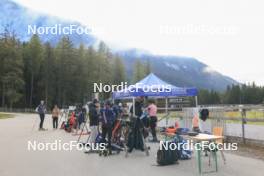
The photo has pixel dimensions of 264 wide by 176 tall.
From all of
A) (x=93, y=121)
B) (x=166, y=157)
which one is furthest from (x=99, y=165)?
(x=93, y=121)

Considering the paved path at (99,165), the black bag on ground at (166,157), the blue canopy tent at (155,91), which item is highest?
the blue canopy tent at (155,91)

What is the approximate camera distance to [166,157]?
960 cm

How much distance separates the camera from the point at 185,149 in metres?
10.6

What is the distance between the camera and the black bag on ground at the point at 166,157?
955cm

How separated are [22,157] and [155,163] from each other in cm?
445

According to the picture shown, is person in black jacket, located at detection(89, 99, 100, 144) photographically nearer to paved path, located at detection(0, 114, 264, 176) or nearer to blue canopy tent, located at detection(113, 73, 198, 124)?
paved path, located at detection(0, 114, 264, 176)

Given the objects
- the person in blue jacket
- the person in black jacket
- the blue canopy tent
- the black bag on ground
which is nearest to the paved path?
the black bag on ground

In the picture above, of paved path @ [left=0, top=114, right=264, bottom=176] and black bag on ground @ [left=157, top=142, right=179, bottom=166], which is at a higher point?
black bag on ground @ [left=157, top=142, right=179, bottom=166]

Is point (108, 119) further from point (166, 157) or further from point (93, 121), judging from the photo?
point (166, 157)

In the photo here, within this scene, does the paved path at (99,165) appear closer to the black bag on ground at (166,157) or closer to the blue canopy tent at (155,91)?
the black bag on ground at (166,157)

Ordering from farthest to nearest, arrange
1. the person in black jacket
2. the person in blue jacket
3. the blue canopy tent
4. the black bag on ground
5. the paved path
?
1. the blue canopy tent
2. the person in black jacket
3. the person in blue jacket
4. the black bag on ground
5. the paved path

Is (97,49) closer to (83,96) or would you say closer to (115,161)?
(83,96)

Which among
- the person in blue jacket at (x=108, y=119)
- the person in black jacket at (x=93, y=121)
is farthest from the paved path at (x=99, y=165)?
the person in black jacket at (x=93, y=121)

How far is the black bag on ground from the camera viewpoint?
955 cm
